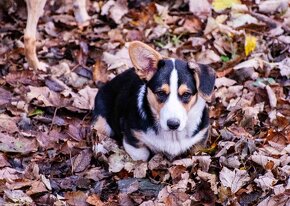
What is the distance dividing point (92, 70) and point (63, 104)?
28.9 inches

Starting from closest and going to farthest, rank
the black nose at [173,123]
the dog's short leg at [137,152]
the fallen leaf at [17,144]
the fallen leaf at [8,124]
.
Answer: the black nose at [173,123], the dog's short leg at [137,152], the fallen leaf at [17,144], the fallen leaf at [8,124]

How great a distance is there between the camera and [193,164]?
15.0 ft

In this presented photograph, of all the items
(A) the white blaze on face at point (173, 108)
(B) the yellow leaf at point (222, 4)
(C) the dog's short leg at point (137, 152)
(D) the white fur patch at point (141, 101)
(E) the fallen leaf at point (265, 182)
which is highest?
(A) the white blaze on face at point (173, 108)

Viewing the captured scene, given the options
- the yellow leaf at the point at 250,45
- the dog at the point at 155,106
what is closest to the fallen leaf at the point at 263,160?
the dog at the point at 155,106

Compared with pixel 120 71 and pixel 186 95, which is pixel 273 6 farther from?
pixel 186 95

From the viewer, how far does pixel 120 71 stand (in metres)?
6.07

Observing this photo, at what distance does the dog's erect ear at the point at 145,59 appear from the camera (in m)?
4.37

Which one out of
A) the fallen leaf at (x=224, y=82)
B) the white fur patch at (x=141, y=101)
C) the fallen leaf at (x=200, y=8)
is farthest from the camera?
the fallen leaf at (x=200, y=8)

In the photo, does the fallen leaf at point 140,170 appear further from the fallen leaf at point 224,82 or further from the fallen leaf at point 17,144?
the fallen leaf at point 224,82

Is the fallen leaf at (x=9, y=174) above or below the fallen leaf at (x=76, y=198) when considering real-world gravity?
above

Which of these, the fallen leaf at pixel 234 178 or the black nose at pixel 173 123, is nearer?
the black nose at pixel 173 123

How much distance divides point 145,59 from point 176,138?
66cm

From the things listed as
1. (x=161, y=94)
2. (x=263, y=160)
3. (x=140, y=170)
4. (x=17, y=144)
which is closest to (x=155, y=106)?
(x=161, y=94)

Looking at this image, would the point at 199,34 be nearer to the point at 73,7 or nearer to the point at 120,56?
the point at 120,56
